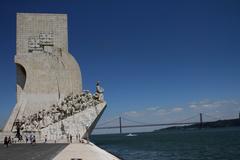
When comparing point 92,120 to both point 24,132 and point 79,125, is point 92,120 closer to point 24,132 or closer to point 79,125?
point 79,125

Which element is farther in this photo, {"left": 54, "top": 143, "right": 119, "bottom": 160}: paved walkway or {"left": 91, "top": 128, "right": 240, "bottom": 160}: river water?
{"left": 91, "top": 128, "right": 240, "bottom": 160}: river water

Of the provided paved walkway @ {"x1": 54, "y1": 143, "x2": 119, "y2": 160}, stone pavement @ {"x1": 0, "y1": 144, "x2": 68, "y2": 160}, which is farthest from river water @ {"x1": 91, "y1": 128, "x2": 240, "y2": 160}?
paved walkway @ {"x1": 54, "y1": 143, "x2": 119, "y2": 160}

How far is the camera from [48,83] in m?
25.2

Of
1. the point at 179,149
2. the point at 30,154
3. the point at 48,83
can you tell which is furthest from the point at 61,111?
the point at 30,154

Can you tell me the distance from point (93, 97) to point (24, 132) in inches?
177

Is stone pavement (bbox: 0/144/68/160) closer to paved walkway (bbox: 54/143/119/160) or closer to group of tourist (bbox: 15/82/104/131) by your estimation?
paved walkway (bbox: 54/143/119/160)

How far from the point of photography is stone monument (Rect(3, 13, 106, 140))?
22609 millimetres

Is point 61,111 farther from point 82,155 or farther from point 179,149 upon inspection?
point 82,155

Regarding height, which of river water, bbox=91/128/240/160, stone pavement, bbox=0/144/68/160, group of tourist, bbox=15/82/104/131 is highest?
group of tourist, bbox=15/82/104/131

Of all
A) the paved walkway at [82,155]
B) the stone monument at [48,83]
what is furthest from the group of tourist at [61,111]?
the paved walkway at [82,155]

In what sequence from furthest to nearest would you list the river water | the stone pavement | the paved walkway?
the river water, the stone pavement, the paved walkway

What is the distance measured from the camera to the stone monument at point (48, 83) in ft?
74.2

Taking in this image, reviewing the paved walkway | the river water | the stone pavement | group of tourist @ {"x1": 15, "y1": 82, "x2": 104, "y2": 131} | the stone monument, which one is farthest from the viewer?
the stone monument

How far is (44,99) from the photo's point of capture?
82.1ft
